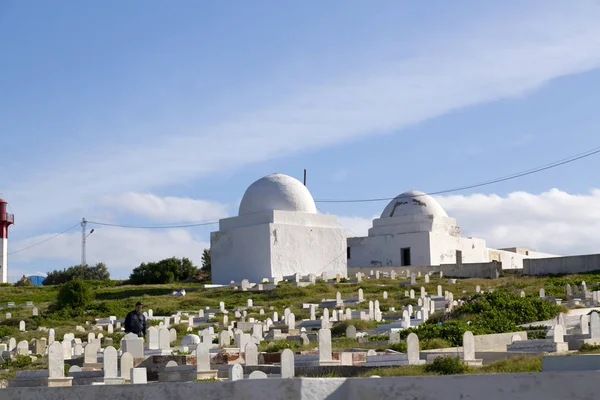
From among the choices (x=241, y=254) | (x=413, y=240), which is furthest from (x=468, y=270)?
(x=241, y=254)

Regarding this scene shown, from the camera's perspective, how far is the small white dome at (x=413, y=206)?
47344mm

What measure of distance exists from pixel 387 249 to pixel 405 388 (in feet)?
134

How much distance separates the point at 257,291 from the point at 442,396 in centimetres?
2822

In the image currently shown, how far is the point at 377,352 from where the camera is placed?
48.4ft

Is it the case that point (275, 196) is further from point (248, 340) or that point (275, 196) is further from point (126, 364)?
point (126, 364)

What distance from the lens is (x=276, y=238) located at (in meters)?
40.0

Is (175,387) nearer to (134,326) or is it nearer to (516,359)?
(516,359)

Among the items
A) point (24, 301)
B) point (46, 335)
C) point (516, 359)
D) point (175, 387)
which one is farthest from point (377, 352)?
point (24, 301)

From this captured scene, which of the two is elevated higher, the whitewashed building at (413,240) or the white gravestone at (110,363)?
the whitewashed building at (413,240)

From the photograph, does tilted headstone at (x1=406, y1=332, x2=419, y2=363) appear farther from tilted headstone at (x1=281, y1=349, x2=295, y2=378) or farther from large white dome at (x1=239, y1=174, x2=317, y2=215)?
large white dome at (x1=239, y1=174, x2=317, y2=215)

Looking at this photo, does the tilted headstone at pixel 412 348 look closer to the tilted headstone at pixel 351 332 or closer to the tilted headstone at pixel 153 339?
the tilted headstone at pixel 351 332

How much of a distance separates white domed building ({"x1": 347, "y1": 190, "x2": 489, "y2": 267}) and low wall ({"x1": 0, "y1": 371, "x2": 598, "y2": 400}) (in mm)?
38479

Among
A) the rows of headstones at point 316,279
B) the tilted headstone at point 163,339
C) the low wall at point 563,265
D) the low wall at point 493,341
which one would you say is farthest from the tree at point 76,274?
the low wall at point 493,341

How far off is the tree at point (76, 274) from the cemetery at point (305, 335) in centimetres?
1778
